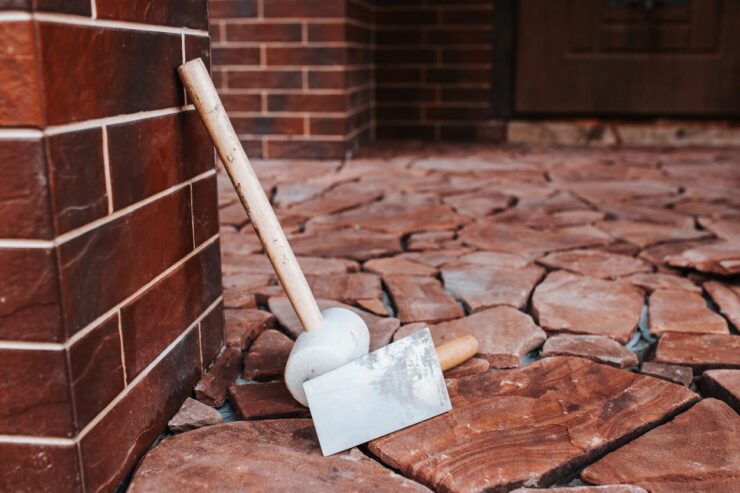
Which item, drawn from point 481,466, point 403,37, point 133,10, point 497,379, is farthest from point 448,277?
point 403,37

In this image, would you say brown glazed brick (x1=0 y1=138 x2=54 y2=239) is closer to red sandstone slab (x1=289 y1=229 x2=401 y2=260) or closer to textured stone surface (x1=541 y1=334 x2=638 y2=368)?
textured stone surface (x1=541 y1=334 x2=638 y2=368)

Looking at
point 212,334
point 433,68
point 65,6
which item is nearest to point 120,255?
point 65,6

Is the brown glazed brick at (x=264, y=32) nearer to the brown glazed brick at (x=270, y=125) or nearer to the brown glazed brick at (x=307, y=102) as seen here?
the brown glazed brick at (x=307, y=102)

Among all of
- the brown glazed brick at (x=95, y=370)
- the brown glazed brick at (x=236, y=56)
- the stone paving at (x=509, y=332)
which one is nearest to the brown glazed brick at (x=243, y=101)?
the brown glazed brick at (x=236, y=56)

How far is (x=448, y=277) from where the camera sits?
1.95 m

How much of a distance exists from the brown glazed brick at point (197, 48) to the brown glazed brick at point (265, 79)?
7.97 ft

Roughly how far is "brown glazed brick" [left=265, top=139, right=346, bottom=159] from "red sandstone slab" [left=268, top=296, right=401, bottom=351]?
2.14 meters

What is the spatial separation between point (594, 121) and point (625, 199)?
1.85m

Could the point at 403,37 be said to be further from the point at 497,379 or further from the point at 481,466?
the point at 481,466

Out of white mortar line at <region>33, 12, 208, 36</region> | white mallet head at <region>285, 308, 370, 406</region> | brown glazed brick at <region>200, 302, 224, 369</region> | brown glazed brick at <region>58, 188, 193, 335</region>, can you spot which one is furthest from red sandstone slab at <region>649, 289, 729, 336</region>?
white mortar line at <region>33, 12, 208, 36</region>

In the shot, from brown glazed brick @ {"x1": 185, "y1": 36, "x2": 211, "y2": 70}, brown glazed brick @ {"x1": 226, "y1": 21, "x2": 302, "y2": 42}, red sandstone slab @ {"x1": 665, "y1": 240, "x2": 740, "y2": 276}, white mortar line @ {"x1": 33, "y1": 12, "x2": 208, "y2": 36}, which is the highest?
brown glazed brick @ {"x1": 226, "y1": 21, "x2": 302, "y2": 42}

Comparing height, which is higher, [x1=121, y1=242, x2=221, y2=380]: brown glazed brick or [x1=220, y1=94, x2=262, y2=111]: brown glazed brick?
[x1=220, y1=94, x2=262, y2=111]: brown glazed brick

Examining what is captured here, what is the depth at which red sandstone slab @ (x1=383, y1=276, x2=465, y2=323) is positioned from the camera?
5.54 feet

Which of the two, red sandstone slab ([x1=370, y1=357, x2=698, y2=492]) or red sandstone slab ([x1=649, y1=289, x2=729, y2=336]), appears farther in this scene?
red sandstone slab ([x1=649, y1=289, x2=729, y2=336])
